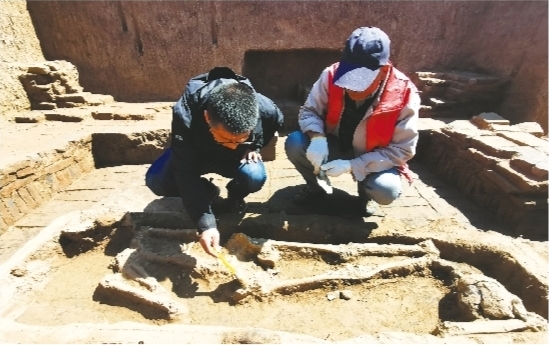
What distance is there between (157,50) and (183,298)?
4747 millimetres

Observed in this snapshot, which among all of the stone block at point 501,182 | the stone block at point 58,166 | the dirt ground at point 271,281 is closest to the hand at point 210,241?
the dirt ground at point 271,281

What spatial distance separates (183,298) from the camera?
2229mm

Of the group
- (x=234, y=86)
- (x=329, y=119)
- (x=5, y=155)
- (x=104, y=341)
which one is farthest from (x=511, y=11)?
(x=5, y=155)

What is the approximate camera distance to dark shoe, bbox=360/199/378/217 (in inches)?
117

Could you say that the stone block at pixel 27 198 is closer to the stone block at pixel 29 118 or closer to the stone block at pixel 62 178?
the stone block at pixel 62 178

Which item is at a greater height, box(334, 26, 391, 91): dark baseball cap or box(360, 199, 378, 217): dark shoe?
box(334, 26, 391, 91): dark baseball cap

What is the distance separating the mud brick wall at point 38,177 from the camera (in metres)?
3.10

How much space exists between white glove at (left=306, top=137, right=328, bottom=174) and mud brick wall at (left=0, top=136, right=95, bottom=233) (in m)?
2.70

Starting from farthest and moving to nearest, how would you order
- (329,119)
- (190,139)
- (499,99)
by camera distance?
(499,99) → (329,119) → (190,139)

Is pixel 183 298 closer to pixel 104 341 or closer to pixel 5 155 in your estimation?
pixel 104 341

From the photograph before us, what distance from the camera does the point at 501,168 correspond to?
9.98ft

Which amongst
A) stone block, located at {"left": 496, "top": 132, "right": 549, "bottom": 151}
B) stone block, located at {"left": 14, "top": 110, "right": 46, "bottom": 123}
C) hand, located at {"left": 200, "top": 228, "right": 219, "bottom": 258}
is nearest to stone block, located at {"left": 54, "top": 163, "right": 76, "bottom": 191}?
stone block, located at {"left": 14, "top": 110, "right": 46, "bottom": 123}

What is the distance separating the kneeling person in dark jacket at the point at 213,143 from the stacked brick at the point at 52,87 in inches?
141

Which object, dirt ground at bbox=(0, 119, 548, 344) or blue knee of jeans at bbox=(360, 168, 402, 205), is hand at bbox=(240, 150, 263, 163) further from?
blue knee of jeans at bbox=(360, 168, 402, 205)
